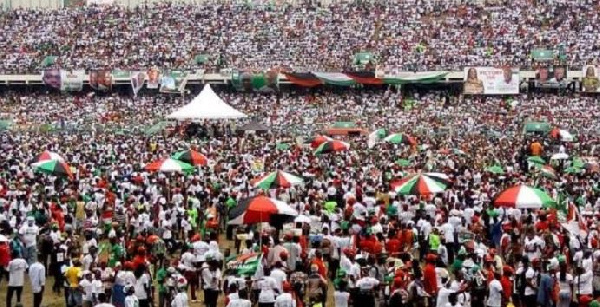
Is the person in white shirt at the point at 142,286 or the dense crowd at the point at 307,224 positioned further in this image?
the person in white shirt at the point at 142,286

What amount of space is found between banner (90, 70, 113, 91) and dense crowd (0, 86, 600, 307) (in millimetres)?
18084

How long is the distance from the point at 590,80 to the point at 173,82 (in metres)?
18.3

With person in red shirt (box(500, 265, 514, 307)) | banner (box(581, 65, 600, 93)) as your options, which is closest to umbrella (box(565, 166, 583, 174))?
person in red shirt (box(500, 265, 514, 307))

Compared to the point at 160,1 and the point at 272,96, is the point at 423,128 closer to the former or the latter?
the point at 272,96

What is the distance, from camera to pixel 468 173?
2508 cm

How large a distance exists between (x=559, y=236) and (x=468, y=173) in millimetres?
8321

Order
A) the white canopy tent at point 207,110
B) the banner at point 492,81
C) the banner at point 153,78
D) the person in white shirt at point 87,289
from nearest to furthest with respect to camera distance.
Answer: the person in white shirt at point 87,289
the white canopy tent at point 207,110
the banner at point 492,81
the banner at point 153,78

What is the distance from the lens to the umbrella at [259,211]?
56.0 feet

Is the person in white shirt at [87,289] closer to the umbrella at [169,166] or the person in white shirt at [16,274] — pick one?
the person in white shirt at [16,274]

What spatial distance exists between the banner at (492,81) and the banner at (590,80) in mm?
2830

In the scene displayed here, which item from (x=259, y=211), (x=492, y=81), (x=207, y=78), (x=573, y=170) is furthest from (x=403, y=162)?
(x=207, y=78)

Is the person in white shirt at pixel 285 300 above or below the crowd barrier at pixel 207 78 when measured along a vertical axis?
above

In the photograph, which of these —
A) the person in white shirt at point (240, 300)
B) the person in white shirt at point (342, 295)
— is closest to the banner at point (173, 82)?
the person in white shirt at point (342, 295)

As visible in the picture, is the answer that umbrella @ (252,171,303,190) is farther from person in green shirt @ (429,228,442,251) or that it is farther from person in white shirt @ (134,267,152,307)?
person in white shirt @ (134,267,152,307)
